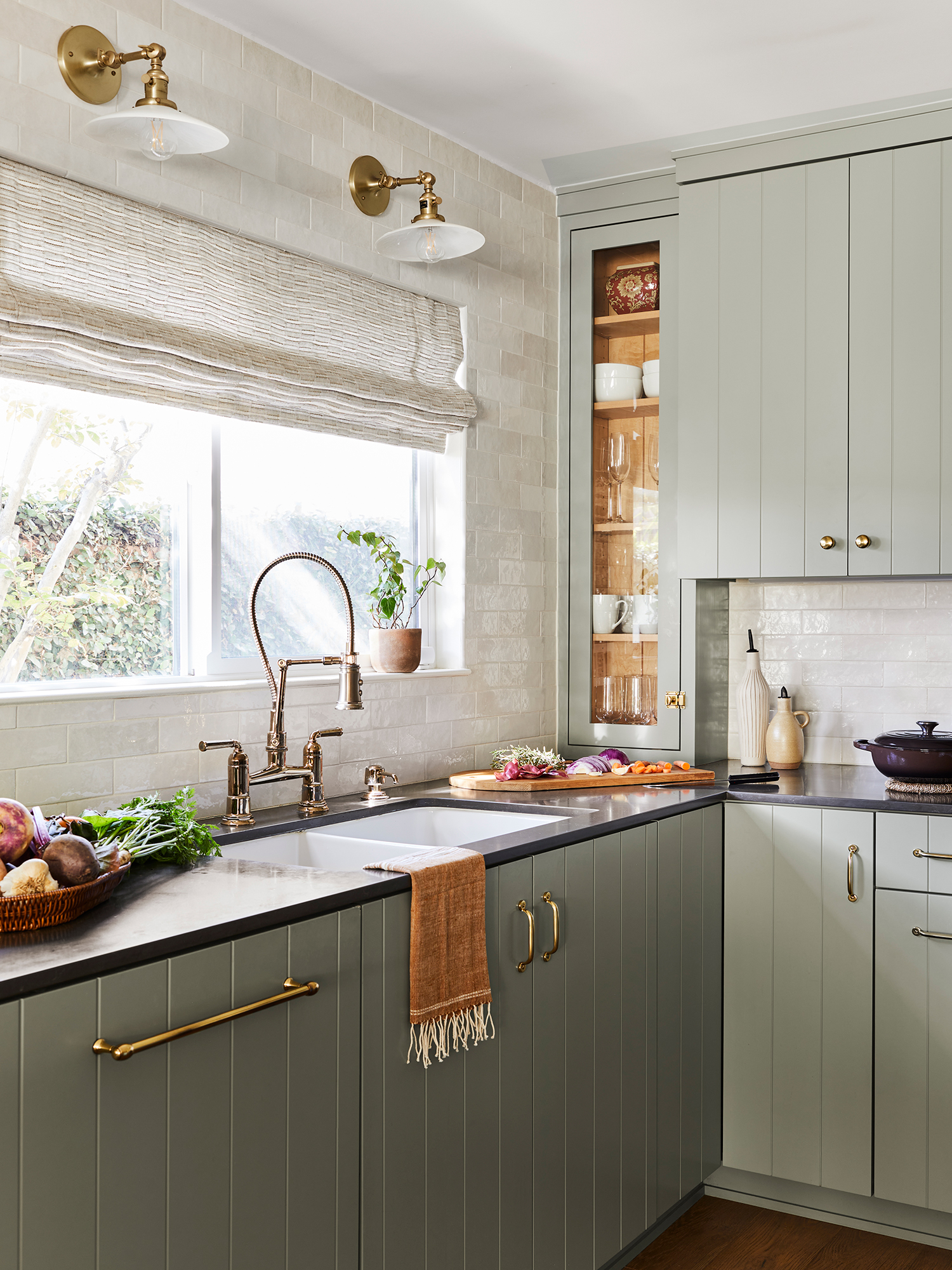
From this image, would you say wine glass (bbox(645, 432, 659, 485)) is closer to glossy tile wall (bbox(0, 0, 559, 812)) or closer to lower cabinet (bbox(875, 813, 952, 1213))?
glossy tile wall (bbox(0, 0, 559, 812))

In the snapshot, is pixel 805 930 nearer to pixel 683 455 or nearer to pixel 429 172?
pixel 683 455

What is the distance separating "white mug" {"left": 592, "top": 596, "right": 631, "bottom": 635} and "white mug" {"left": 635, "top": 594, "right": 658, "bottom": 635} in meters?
0.03

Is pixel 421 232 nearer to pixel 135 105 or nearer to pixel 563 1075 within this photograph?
pixel 135 105

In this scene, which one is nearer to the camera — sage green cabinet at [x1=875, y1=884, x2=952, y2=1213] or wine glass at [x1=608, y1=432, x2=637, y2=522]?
sage green cabinet at [x1=875, y1=884, x2=952, y2=1213]

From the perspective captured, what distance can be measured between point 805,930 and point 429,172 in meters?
2.15

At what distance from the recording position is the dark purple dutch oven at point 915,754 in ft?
9.53

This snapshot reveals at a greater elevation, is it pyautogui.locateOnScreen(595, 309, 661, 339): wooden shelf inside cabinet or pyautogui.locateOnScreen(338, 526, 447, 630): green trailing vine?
pyautogui.locateOnScreen(595, 309, 661, 339): wooden shelf inside cabinet

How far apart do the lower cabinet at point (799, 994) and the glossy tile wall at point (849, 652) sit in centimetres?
70

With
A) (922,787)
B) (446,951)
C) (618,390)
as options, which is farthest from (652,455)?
(446,951)

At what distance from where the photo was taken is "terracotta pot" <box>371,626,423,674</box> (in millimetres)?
2977

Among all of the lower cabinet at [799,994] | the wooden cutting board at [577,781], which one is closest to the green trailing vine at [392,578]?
the wooden cutting board at [577,781]

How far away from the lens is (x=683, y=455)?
11.1ft

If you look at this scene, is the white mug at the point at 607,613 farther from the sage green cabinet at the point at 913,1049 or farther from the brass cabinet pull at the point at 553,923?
the brass cabinet pull at the point at 553,923

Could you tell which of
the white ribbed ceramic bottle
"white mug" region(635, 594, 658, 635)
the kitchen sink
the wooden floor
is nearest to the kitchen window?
the kitchen sink
